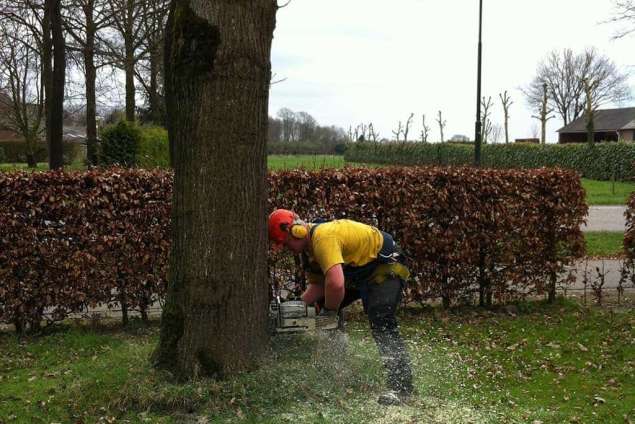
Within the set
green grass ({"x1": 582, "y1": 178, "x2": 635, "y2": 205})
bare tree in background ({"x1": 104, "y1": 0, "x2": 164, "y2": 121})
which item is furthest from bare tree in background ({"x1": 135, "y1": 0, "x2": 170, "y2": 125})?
green grass ({"x1": 582, "y1": 178, "x2": 635, "y2": 205})

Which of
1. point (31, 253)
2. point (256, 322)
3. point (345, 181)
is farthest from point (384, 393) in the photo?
point (31, 253)

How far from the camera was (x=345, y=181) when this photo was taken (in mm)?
7375

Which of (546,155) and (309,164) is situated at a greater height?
(546,155)

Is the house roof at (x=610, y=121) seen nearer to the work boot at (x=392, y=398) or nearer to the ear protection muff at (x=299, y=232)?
the work boot at (x=392, y=398)

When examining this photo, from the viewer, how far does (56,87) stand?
1858 cm

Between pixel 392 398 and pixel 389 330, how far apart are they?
21.0 inches

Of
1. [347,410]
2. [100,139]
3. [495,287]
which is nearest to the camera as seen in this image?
[347,410]

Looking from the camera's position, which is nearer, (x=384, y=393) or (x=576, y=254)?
(x=384, y=393)

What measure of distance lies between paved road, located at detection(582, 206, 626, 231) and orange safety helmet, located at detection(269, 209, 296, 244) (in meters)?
12.0

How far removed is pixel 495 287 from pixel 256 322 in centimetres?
406

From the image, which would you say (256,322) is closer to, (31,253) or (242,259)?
(242,259)

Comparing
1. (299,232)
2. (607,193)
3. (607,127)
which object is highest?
(607,127)

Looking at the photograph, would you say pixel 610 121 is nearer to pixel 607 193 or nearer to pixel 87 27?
pixel 607 193

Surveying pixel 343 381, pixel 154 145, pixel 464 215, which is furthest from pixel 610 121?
pixel 343 381
